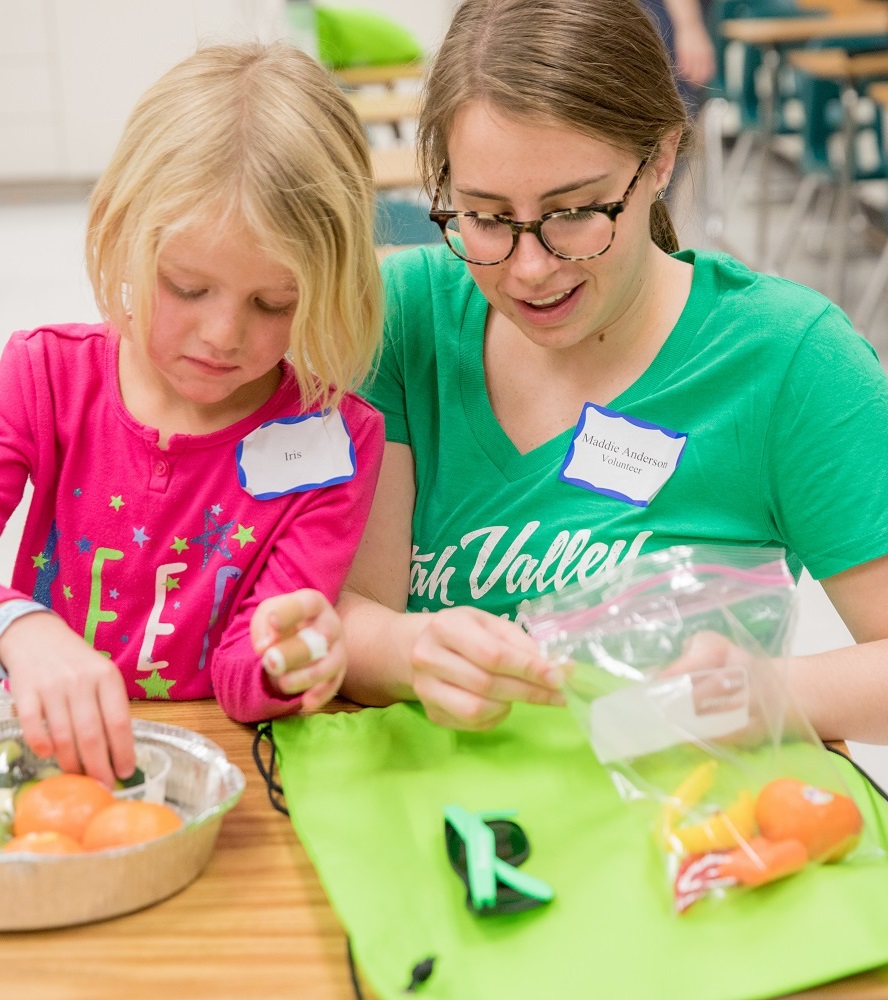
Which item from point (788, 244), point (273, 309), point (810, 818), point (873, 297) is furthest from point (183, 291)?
point (788, 244)

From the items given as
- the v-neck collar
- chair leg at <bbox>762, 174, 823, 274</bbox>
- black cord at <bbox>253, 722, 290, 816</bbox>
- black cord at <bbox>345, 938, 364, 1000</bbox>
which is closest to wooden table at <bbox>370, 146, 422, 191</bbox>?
the v-neck collar

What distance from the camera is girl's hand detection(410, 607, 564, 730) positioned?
0.94 m

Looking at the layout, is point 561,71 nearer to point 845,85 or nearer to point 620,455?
point 620,455

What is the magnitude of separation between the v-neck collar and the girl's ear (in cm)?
10

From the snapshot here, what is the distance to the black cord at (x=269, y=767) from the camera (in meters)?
0.95

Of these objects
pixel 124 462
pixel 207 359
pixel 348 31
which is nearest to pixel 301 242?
pixel 207 359

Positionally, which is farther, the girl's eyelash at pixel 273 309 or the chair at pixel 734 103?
the chair at pixel 734 103

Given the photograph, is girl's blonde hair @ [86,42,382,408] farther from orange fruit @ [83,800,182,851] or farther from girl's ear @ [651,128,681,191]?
orange fruit @ [83,800,182,851]

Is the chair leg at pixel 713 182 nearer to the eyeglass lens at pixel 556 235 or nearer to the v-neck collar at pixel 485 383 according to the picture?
the v-neck collar at pixel 485 383

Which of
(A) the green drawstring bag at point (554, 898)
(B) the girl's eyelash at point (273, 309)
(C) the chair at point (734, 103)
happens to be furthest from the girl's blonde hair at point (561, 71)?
(C) the chair at point (734, 103)

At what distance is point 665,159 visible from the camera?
1.26 meters

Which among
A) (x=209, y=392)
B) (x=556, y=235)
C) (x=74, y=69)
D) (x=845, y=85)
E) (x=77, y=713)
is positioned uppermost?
(x=556, y=235)

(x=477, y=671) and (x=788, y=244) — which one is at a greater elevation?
(x=477, y=671)

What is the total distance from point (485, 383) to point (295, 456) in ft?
0.84
